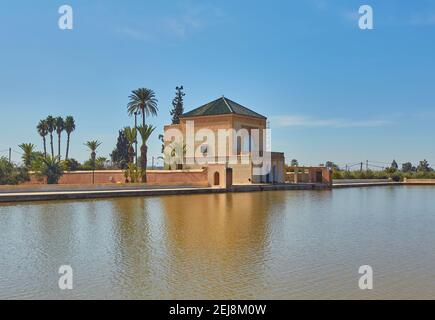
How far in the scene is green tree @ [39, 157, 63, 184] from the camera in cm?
3312

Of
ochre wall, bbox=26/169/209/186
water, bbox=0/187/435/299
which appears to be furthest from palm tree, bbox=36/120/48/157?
water, bbox=0/187/435/299

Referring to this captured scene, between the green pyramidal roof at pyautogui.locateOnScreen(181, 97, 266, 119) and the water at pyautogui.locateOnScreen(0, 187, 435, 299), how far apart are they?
26.8 meters

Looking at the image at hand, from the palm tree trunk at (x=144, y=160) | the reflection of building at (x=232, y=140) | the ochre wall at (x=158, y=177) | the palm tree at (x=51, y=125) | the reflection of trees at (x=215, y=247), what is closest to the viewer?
the reflection of trees at (x=215, y=247)

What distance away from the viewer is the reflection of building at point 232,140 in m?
38.9

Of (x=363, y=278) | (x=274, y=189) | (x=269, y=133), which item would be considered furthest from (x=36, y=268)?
(x=269, y=133)

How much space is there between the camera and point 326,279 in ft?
24.8

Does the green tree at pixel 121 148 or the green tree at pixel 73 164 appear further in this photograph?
the green tree at pixel 121 148

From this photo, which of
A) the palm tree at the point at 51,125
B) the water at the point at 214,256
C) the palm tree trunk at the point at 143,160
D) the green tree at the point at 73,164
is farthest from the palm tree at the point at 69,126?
the water at the point at 214,256

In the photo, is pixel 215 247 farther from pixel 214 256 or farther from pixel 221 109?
pixel 221 109

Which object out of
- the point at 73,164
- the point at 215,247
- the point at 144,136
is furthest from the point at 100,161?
the point at 215,247

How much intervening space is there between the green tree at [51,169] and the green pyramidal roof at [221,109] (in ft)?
48.4

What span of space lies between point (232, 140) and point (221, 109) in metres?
3.71

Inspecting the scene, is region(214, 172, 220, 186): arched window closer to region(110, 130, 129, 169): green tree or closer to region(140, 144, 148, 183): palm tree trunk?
region(140, 144, 148, 183): palm tree trunk

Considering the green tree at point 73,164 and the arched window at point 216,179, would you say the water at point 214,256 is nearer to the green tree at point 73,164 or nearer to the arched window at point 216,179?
the arched window at point 216,179
